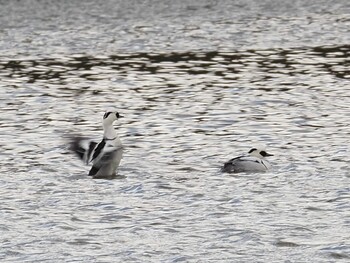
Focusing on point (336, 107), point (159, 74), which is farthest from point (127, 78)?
point (336, 107)

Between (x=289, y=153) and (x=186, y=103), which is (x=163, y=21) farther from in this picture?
(x=289, y=153)

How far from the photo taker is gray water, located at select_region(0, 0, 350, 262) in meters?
10.2

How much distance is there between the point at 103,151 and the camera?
1305 centimetres

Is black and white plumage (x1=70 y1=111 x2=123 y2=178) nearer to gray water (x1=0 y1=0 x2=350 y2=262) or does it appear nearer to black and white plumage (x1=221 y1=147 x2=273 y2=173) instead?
gray water (x1=0 y1=0 x2=350 y2=262)

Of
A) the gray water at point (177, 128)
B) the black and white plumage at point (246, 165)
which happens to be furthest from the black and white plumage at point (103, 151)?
the black and white plumage at point (246, 165)

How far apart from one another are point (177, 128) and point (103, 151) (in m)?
2.82

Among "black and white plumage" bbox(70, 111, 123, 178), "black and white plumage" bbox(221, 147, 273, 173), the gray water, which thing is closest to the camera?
the gray water

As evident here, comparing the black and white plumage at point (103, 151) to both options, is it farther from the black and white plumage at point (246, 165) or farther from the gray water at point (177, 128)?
the black and white plumage at point (246, 165)

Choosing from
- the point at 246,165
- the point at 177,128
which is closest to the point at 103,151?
the point at 246,165

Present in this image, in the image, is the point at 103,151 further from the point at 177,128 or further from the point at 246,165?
the point at 177,128

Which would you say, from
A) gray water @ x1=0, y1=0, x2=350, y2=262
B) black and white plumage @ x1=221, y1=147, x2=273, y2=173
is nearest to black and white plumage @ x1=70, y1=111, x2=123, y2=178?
gray water @ x1=0, y1=0, x2=350, y2=262

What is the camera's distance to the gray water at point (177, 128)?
1019cm

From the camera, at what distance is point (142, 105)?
17.6 meters

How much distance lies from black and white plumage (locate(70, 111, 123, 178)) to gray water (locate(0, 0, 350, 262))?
187 mm
